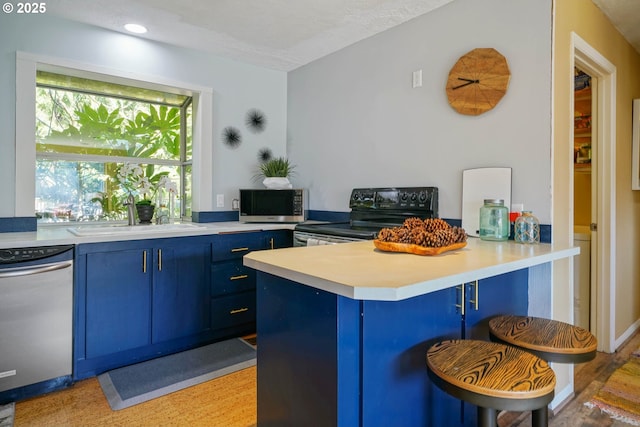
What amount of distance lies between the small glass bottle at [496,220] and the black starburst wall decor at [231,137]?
232 centimetres

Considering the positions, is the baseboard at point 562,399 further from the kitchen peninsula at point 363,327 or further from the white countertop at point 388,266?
the white countertop at point 388,266

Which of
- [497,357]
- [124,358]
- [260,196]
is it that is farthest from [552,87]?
[124,358]

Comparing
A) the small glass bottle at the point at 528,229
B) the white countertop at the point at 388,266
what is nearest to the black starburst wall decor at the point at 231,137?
the white countertop at the point at 388,266

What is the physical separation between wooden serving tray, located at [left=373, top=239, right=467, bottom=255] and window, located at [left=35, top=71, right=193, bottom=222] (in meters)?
2.33

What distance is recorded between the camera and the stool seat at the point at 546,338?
1251 mm

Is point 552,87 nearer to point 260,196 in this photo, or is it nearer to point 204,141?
point 260,196

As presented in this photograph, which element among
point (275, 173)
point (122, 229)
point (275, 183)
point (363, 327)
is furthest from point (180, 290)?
point (363, 327)

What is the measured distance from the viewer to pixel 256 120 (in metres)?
3.61

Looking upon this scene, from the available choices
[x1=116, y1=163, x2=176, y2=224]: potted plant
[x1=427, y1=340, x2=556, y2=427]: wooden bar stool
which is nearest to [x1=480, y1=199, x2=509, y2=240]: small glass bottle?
[x1=427, y1=340, x2=556, y2=427]: wooden bar stool

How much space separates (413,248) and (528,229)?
0.78m

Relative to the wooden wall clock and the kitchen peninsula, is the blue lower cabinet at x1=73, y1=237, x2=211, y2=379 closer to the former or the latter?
the kitchen peninsula

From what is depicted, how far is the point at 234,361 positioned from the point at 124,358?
0.71 metres

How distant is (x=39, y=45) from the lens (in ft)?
8.29

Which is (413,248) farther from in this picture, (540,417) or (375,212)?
(375,212)
